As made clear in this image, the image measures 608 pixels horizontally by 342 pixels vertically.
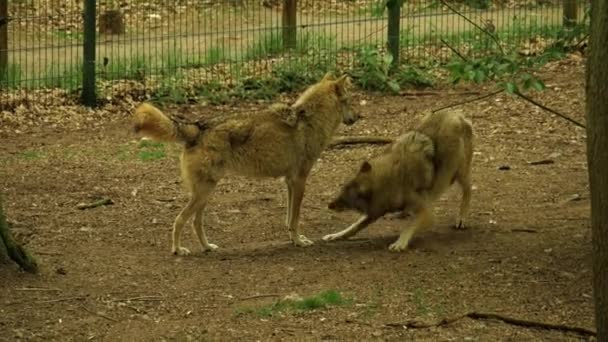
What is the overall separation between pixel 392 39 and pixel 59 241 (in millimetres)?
7042

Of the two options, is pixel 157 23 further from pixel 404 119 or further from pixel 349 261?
pixel 349 261

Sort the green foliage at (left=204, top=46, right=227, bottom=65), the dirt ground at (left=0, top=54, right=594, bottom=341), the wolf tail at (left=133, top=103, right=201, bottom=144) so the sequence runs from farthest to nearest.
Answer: the green foliage at (left=204, top=46, right=227, bottom=65) → the wolf tail at (left=133, top=103, right=201, bottom=144) → the dirt ground at (left=0, top=54, right=594, bottom=341)

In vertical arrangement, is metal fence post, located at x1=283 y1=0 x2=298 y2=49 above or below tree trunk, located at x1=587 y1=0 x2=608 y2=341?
above

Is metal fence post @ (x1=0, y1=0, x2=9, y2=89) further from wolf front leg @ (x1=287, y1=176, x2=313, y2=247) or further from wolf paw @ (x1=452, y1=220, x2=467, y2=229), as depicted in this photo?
wolf paw @ (x1=452, y1=220, x2=467, y2=229)

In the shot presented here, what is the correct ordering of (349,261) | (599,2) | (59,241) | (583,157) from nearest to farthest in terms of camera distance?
(599,2) < (349,261) < (59,241) < (583,157)

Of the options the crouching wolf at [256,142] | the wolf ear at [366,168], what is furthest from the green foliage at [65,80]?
the wolf ear at [366,168]

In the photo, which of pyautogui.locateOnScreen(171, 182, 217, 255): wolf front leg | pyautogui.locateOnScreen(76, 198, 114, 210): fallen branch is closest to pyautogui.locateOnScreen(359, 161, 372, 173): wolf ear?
pyautogui.locateOnScreen(171, 182, 217, 255): wolf front leg

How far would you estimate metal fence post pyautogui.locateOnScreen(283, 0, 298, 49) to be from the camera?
14930 mm

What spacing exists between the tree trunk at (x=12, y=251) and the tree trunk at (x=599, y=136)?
395cm

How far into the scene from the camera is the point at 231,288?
25.2ft

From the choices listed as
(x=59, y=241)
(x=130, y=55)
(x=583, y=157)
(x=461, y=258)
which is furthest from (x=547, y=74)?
(x=59, y=241)

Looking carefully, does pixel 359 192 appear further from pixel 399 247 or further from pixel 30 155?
pixel 30 155

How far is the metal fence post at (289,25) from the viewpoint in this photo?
49.0 ft

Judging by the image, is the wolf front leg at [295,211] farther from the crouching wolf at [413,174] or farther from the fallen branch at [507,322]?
the fallen branch at [507,322]
